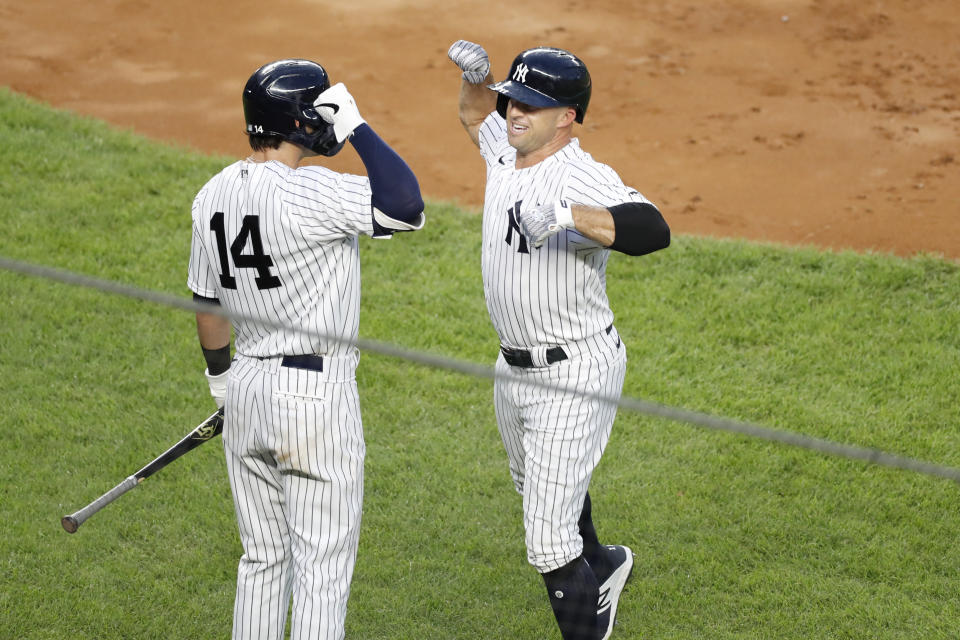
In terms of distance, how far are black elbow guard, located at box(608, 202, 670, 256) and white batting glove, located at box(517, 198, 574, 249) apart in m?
0.16

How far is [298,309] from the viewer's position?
3.52 metres

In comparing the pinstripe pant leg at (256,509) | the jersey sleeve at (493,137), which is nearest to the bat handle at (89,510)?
the pinstripe pant leg at (256,509)

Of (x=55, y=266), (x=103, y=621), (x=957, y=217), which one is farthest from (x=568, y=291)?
(x=957, y=217)

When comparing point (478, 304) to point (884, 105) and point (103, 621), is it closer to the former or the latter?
point (103, 621)

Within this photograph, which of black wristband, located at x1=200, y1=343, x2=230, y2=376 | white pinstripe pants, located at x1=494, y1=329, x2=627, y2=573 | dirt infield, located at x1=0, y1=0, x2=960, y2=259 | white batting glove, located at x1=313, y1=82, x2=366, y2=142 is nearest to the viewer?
white batting glove, located at x1=313, y1=82, x2=366, y2=142

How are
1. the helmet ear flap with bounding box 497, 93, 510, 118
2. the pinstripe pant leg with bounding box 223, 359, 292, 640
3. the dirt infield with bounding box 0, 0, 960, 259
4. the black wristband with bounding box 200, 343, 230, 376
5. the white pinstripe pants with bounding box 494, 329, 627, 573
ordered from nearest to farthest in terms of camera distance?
the pinstripe pant leg with bounding box 223, 359, 292, 640
the white pinstripe pants with bounding box 494, 329, 627, 573
the black wristband with bounding box 200, 343, 230, 376
the helmet ear flap with bounding box 497, 93, 510, 118
the dirt infield with bounding box 0, 0, 960, 259

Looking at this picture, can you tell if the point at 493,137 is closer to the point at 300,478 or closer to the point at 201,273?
the point at 201,273

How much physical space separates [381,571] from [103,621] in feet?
3.68

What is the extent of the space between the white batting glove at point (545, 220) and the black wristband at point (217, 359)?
1285mm

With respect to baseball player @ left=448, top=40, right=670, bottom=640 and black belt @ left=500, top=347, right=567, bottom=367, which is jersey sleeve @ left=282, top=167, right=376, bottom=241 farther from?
black belt @ left=500, top=347, right=567, bottom=367

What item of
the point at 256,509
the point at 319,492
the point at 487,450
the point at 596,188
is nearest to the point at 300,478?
the point at 319,492

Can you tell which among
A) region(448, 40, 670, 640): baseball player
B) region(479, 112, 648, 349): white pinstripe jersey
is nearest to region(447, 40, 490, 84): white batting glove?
region(448, 40, 670, 640): baseball player

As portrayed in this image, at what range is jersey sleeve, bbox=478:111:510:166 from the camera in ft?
14.3

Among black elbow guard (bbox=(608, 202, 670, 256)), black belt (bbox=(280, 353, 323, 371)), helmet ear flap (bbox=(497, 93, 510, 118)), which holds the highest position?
helmet ear flap (bbox=(497, 93, 510, 118))
